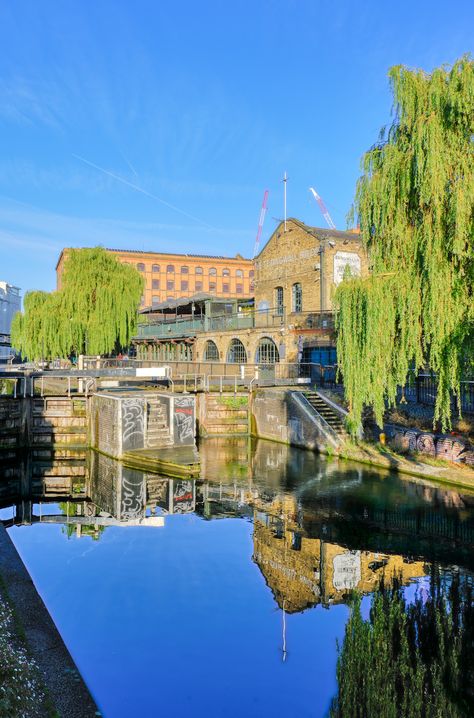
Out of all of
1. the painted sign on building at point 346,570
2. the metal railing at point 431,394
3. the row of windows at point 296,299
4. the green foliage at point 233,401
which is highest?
the row of windows at point 296,299

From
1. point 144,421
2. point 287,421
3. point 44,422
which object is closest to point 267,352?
point 287,421

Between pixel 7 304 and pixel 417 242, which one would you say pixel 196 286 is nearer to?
pixel 417 242

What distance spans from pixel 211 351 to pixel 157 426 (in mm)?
16658

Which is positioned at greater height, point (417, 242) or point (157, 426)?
point (417, 242)

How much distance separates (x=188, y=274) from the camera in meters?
83.0

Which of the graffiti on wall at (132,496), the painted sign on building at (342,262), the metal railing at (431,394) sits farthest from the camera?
the painted sign on building at (342,262)

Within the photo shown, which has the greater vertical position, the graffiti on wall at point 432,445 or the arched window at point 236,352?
the arched window at point 236,352

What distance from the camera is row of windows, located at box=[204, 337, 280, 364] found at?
2988 cm

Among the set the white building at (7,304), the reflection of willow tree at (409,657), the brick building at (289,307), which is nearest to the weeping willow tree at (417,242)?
the reflection of willow tree at (409,657)

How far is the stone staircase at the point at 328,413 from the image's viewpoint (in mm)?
19908

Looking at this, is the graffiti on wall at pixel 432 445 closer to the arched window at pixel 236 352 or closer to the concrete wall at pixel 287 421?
the concrete wall at pixel 287 421

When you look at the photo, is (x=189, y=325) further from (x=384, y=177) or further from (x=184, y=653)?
(x=184, y=653)

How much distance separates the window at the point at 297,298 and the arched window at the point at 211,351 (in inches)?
238

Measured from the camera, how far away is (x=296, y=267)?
31938 mm
